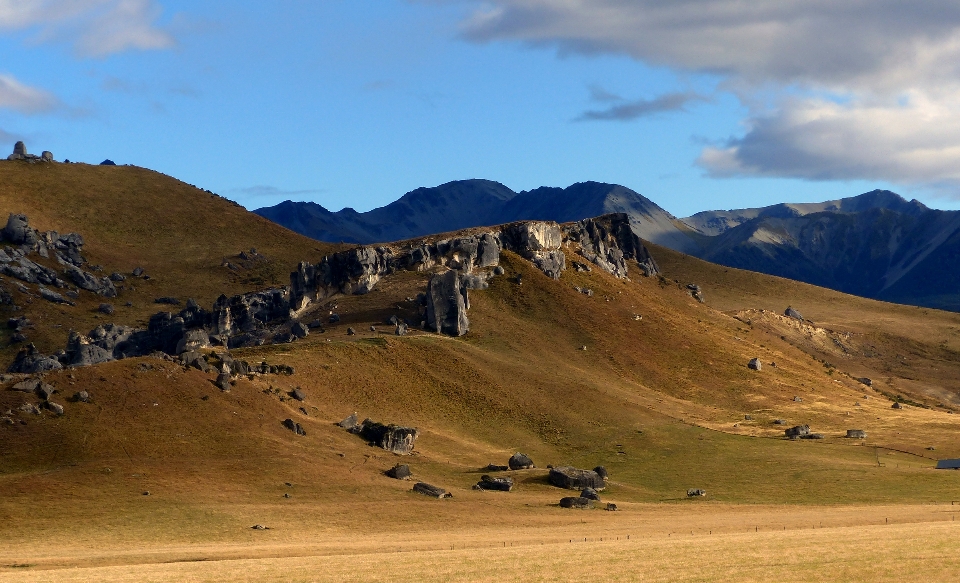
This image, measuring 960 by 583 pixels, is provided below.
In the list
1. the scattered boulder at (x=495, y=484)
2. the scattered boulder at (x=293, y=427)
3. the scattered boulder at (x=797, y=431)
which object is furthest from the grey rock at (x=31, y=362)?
the scattered boulder at (x=797, y=431)

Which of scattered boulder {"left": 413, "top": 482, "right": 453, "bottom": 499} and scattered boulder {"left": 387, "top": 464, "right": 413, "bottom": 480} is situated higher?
scattered boulder {"left": 387, "top": 464, "right": 413, "bottom": 480}

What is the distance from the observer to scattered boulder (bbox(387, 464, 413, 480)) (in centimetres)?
9656

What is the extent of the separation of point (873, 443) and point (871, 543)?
245ft

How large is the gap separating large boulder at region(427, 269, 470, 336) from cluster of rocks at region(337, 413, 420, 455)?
4114cm

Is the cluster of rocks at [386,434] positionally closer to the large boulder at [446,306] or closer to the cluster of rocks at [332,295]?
the cluster of rocks at [332,295]

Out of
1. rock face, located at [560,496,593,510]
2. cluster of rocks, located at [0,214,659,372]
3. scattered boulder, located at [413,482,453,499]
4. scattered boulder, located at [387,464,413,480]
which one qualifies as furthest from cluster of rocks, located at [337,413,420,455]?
cluster of rocks, located at [0,214,659,372]

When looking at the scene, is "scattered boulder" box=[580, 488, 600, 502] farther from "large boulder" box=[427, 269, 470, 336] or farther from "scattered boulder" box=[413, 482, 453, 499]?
"large boulder" box=[427, 269, 470, 336]

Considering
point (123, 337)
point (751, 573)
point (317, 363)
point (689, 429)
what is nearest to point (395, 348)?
point (317, 363)

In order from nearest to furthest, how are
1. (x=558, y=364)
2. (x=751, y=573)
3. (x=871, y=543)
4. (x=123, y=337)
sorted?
1. (x=751, y=573)
2. (x=871, y=543)
3. (x=558, y=364)
4. (x=123, y=337)

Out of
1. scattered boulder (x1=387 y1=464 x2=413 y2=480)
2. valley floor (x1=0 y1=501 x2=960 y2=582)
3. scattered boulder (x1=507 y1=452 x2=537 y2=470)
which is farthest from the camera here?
scattered boulder (x1=507 y1=452 x2=537 y2=470)

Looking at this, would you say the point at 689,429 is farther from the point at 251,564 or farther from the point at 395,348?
the point at 251,564

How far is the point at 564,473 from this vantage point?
Answer: 101 m

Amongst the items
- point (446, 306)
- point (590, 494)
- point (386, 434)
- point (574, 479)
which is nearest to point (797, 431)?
point (574, 479)

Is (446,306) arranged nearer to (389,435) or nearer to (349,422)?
(349,422)
